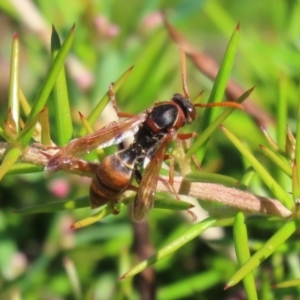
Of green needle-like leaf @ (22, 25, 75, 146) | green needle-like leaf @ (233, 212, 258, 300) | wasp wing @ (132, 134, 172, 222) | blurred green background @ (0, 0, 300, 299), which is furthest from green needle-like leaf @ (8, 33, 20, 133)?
blurred green background @ (0, 0, 300, 299)

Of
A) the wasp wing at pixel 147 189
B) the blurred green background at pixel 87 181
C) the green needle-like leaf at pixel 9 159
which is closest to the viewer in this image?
the green needle-like leaf at pixel 9 159

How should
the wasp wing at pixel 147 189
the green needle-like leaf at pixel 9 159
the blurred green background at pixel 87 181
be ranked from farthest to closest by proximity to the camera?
the blurred green background at pixel 87 181 < the wasp wing at pixel 147 189 < the green needle-like leaf at pixel 9 159

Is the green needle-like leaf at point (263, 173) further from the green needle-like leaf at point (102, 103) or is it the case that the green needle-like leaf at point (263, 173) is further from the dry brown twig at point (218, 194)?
the green needle-like leaf at point (102, 103)

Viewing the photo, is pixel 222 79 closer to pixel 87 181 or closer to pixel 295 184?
pixel 295 184

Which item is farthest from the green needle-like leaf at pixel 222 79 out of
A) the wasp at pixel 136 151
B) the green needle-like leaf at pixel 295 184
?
the green needle-like leaf at pixel 295 184

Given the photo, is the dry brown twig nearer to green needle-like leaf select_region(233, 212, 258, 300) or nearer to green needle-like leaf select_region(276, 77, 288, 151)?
green needle-like leaf select_region(233, 212, 258, 300)

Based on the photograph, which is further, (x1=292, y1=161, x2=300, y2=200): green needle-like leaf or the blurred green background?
the blurred green background

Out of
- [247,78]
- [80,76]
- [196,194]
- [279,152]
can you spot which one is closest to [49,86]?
[196,194]

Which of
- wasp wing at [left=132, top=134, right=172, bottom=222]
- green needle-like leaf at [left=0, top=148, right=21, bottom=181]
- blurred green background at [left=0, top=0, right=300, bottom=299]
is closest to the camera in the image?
green needle-like leaf at [left=0, top=148, right=21, bottom=181]

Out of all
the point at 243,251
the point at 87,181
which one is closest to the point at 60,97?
the point at 243,251
